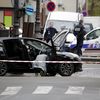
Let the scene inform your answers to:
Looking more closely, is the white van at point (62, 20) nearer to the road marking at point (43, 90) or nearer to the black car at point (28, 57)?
the black car at point (28, 57)

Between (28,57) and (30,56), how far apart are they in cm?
9

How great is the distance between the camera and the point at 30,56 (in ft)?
58.5

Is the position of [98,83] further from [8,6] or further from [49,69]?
[8,6]

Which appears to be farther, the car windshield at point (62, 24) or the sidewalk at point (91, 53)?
the car windshield at point (62, 24)

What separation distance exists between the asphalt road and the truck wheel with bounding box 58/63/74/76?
2.29m

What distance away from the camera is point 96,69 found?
2144cm

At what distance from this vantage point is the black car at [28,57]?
17734 millimetres

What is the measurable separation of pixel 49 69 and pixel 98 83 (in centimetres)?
334

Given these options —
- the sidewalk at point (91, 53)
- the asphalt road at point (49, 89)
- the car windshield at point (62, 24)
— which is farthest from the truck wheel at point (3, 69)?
the car windshield at point (62, 24)

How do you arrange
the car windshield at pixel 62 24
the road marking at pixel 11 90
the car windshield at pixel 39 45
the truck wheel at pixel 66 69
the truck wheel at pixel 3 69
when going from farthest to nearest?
the car windshield at pixel 62 24 < the truck wheel at pixel 66 69 < the car windshield at pixel 39 45 < the truck wheel at pixel 3 69 < the road marking at pixel 11 90

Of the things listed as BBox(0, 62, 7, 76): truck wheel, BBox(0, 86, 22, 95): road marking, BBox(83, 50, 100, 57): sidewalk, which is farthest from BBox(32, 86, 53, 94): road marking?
BBox(83, 50, 100, 57): sidewalk

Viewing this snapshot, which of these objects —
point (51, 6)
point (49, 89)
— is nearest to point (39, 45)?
point (49, 89)

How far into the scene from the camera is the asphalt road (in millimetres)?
12453

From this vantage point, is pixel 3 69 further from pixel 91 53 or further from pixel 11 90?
pixel 91 53
